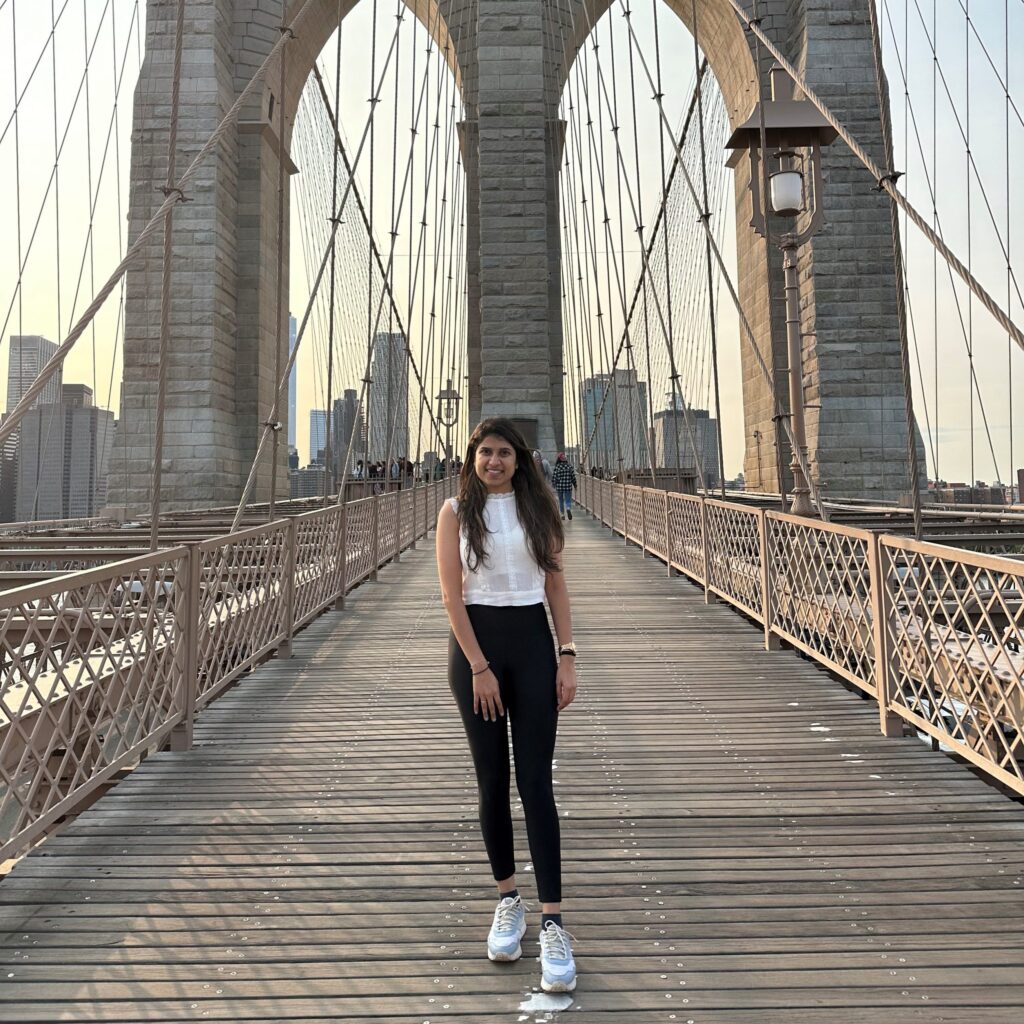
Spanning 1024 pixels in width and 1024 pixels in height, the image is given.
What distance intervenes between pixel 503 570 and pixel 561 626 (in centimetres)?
18

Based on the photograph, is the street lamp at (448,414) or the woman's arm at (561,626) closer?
the woman's arm at (561,626)

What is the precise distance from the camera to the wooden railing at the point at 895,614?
213 cm

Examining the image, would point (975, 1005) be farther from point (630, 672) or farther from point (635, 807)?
point (630, 672)

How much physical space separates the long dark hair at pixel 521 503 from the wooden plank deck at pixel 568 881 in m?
0.79

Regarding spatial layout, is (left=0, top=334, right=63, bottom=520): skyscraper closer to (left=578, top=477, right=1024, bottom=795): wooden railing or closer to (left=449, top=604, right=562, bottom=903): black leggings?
(left=578, top=477, right=1024, bottom=795): wooden railing

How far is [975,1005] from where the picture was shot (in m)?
1.36

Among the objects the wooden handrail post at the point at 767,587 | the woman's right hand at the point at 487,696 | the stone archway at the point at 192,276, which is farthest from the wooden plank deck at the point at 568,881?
the stone archway at the point at 192,276

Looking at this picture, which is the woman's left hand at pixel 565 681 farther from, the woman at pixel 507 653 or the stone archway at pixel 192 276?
the stone archway at pixel 192 276

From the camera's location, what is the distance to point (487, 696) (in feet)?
4.82

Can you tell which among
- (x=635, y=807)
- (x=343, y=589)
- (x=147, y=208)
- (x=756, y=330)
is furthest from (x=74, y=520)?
(x=756, y=330)

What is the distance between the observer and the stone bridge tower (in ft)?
38.1

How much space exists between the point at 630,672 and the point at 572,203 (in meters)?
17.5

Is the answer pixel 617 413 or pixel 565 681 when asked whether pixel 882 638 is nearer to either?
pixel 565 681

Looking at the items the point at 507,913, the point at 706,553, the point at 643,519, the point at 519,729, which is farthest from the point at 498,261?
the point at 507,913
